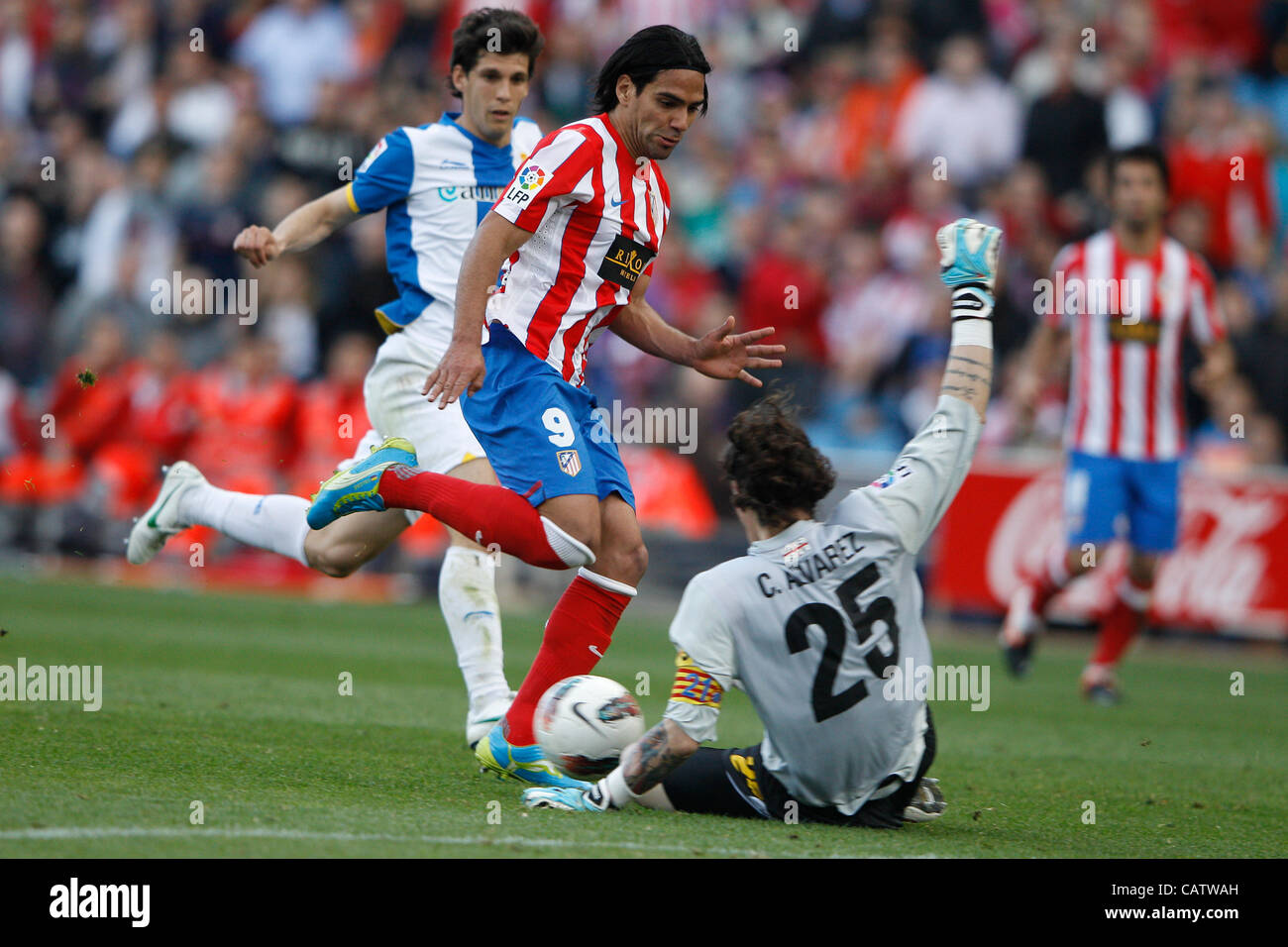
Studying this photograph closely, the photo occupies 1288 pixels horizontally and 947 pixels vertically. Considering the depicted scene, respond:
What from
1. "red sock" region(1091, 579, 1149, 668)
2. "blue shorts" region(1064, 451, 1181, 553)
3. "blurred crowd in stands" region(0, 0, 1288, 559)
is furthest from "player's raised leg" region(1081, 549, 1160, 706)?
"blurred crowd in stands" region(0, 0, 1288, 559)

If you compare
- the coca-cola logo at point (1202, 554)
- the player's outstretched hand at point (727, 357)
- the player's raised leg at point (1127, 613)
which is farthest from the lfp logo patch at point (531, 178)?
the coca-cola logo at point (1202, 554)

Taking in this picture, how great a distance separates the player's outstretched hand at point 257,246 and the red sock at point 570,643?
171cm

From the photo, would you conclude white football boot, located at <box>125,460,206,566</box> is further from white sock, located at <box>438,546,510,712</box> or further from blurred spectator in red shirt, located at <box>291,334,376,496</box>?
blurred spectator in red shirt, located at <box>291,334,376,496</box>

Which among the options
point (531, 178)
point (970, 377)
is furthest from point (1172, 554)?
point (531, 178)

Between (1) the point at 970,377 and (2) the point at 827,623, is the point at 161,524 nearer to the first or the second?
(2) the point at 827,623

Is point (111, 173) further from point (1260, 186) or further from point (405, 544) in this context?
point (1260, 186)

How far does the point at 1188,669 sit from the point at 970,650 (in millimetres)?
1488

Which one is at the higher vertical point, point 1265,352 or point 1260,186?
point 1260,186

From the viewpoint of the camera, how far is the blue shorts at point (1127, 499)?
9539mm

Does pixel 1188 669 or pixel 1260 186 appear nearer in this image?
pixel 1188 669

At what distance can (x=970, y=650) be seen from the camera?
38.1 ft

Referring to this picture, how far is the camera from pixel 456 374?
5191 mm

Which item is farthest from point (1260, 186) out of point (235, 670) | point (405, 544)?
point (235, 670)

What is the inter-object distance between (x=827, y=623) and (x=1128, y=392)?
5.65 meters
